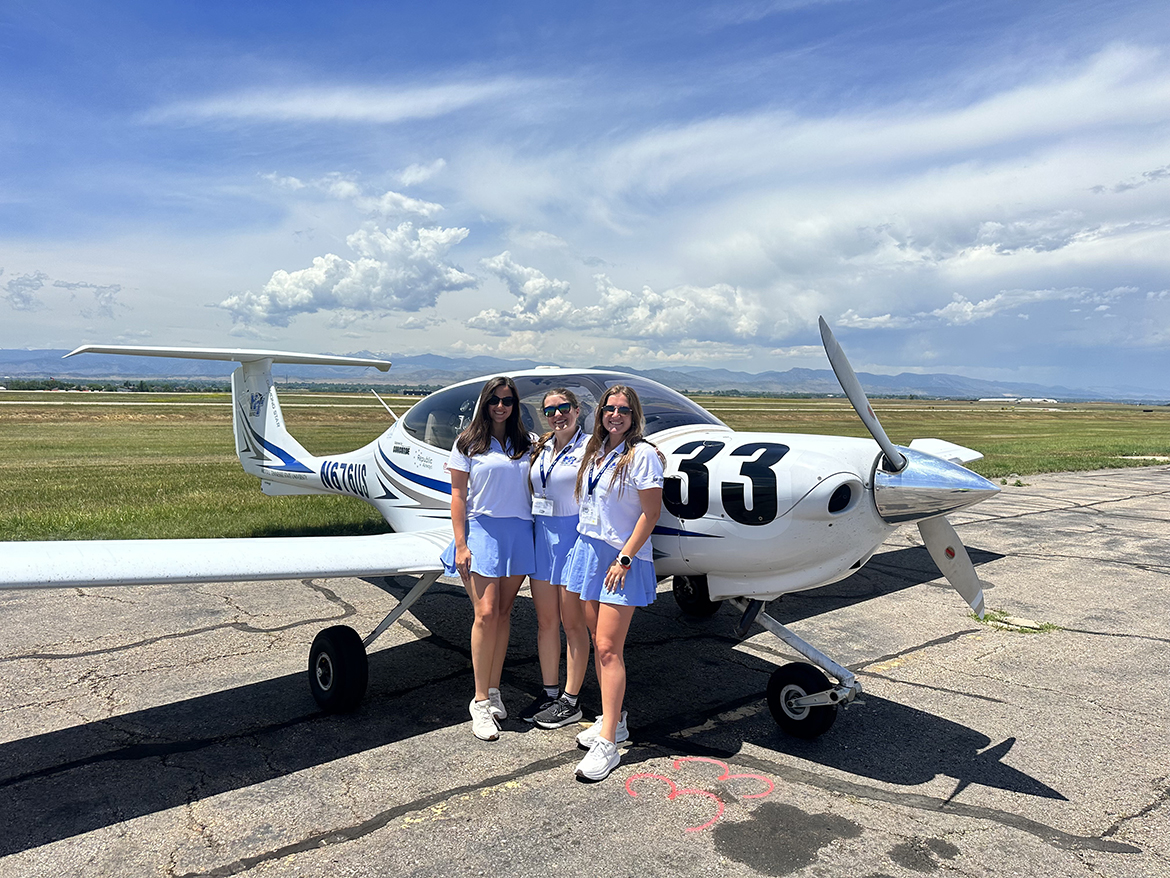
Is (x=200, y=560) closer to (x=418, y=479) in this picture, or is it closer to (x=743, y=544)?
(x=418, y=479)

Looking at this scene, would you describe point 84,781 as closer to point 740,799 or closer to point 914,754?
point 740,799

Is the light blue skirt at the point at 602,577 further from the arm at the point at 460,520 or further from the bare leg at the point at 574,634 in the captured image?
the arm at the point at 460,520

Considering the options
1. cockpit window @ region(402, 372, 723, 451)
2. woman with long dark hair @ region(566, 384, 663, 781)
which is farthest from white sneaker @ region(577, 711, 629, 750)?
cockpit window @ region(402, 372, 723, 451)

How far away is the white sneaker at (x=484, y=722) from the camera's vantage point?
4180 mm

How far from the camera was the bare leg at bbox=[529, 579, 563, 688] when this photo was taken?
4.30 m

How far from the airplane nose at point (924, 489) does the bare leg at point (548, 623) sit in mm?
1859

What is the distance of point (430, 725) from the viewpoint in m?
4.41

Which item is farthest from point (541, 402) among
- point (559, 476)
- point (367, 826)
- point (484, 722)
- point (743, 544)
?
point (367, 826)

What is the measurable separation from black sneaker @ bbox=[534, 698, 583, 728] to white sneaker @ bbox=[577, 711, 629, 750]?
18cm

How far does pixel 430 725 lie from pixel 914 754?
108 inches

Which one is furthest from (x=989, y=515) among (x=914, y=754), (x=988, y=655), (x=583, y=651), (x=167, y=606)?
(x=167, y=606)

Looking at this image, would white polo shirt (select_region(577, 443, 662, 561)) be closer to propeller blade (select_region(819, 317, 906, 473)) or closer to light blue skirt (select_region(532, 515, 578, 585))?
light blue skirt (select_region(532, 515, 578, 585))

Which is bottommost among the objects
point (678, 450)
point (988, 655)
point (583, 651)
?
point (988, 655)

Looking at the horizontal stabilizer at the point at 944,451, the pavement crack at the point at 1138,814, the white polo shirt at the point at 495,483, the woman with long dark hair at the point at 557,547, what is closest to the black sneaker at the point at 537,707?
the woman with long dark hair at the point at 557,547
